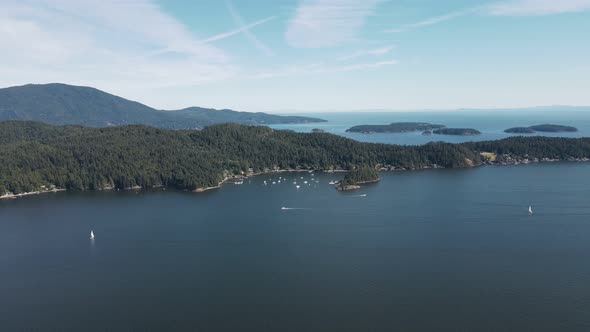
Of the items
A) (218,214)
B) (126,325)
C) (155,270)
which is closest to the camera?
(126,325)

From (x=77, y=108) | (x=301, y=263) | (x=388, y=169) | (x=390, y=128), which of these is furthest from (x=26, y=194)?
(x=77, y=108)

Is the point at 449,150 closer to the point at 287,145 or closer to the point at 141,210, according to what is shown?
the point at 287,145

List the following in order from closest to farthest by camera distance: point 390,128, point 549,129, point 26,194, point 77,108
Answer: point 26,194 → point 549,129 → point 390,128 → point 77,108

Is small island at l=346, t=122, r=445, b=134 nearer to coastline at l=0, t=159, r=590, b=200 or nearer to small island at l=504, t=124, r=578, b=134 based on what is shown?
small island at l=504, t=124, r=578, b=134

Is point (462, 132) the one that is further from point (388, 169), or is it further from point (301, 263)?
point (301, 263)

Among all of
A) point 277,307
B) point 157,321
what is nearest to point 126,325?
point 157,321

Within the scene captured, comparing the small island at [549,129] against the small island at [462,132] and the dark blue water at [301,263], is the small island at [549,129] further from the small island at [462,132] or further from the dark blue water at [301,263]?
the dark blue water at [301,263]
